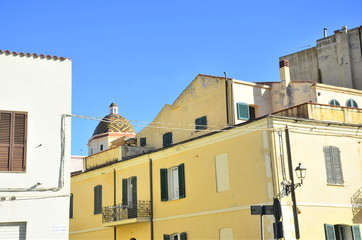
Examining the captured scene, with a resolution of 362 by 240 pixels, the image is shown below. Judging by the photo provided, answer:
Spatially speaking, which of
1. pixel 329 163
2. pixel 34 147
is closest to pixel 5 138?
pixel 34 147

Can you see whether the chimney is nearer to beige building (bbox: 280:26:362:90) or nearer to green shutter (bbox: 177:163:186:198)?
beige building (bbox: 280:26:362:90)

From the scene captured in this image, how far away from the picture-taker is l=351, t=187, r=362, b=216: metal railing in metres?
22.4

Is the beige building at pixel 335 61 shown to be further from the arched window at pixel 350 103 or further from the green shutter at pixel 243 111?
the green shutter at pixel 243 111

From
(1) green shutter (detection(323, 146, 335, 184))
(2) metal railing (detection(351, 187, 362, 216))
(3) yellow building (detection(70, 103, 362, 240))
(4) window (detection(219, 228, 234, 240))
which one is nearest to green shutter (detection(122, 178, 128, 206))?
(3) yellow building (detection(70, 103, 362, 240))

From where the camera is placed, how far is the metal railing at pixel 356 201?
2241cm

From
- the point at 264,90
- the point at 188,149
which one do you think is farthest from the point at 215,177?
the point at 264,90

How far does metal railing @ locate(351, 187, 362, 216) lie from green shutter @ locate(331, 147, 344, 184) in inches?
34.7

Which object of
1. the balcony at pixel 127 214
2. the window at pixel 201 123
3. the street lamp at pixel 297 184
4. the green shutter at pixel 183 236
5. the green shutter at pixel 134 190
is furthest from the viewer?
the window at pixel 201 123

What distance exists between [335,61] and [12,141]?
24484mm

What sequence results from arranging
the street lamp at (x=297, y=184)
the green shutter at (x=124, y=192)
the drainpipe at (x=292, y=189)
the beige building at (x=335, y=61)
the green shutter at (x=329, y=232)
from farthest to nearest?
the beige building at (x=335, y=61)
the green shutter at (x=124, y=192)
the green shutter at (x=329, y=232)
the drainpipe at (x=292, y=189)
the street lamp at (x=297, y=184)

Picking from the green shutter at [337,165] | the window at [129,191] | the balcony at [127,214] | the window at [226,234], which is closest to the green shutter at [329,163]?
the green shutter at [337,165]

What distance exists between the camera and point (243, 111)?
2781 centimetres

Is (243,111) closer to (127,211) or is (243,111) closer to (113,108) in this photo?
(127,211)

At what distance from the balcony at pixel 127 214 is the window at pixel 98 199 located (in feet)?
6.97
